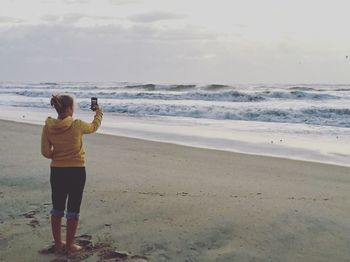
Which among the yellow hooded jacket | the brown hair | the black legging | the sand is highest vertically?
the brown hair

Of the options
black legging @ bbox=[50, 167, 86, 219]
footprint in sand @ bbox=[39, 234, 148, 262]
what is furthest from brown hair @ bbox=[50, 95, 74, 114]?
footprint in sand @ bbox=[39, 234, 148, 262]

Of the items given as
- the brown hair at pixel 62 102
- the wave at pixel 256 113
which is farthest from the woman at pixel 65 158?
the wave at pixel 256 113

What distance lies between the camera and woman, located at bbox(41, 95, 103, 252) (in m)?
3.86

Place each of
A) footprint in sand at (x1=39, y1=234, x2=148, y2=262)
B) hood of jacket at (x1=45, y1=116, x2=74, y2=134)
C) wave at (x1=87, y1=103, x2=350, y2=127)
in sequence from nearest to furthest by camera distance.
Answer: footprint in sand at (x1=39, y1=234, x2=148, y2=262) < hood of jacket at (x1=45, y1=116, x2=74, y2=134) < wave at (x1=87, y1=103, x2=350, y2=127)

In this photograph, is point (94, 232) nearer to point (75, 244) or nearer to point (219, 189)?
point (75, 244)

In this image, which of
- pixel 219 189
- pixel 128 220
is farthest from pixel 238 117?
pixel 128 220

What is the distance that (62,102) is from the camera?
382 centimetres

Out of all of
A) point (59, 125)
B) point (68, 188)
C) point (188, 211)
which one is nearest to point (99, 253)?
point (68, 188)

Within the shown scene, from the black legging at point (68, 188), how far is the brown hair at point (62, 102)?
500mm

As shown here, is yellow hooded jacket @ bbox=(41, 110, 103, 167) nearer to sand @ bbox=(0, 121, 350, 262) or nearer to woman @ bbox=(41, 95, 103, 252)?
woman @ bbox=(41, 95, 103, 252)

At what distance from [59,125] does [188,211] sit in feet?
5.46

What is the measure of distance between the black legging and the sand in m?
0.34

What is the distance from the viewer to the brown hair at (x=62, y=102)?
379cm

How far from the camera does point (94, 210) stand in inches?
191
